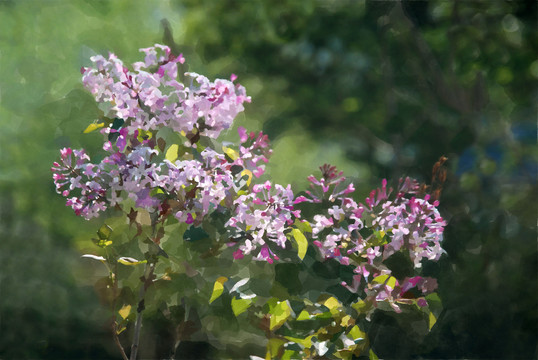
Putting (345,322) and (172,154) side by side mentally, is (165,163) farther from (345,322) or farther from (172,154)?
(345,322)

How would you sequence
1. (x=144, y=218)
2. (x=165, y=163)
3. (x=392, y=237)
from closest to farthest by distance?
(x=165, y=163) < (x=392, y=237) < (x=144, y=218)

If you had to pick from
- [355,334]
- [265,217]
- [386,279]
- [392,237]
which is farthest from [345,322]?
[265,217]

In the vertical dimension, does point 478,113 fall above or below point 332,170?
above

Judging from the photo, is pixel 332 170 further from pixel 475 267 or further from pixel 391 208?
pixel 475 267

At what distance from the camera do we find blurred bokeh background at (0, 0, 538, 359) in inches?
138

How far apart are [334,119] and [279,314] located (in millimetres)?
2774

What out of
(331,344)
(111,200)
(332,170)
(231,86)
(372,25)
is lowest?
(331,344)

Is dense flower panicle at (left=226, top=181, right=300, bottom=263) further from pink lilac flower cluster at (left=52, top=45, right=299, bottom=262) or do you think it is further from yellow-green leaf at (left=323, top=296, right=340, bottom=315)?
yellow-green leaf at (left=323, top=296, right=340, bottom=315)

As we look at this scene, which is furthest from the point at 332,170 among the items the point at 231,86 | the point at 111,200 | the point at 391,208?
the point at 111,200

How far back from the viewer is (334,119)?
467 centimetres

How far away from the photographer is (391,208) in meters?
2.09

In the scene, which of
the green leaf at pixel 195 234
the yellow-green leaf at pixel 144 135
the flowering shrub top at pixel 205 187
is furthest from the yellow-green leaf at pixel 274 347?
the yellow-green leaf at pixel 144 135

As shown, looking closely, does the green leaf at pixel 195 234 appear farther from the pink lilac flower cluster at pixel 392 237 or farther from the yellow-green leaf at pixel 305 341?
the yellow-green leaf at pixel 305 341

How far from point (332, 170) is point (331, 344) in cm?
59
